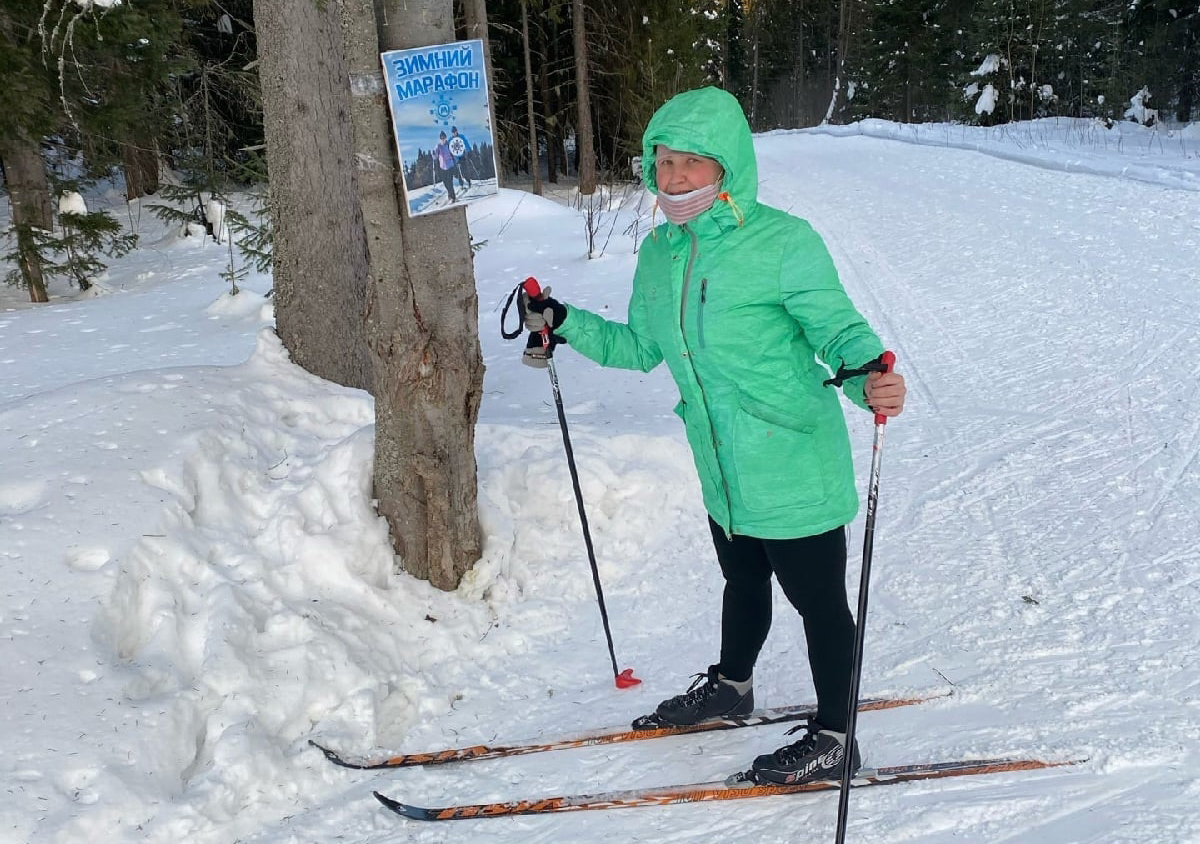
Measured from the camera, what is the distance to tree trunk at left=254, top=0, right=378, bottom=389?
508 centimetres

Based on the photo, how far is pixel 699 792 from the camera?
286cm

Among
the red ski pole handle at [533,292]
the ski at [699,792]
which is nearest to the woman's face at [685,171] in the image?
the red ski pole handle at [533,292]

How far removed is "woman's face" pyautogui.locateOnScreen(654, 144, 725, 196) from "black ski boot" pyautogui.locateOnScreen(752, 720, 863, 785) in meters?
1.74

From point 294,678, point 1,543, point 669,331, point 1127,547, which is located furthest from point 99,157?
point 1127,547

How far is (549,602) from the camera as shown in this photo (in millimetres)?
4121

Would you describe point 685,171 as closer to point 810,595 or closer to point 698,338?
point 698,338

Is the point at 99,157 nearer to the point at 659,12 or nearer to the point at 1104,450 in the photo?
the point at 659,12

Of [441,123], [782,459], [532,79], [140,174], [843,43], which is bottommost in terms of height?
[782,459]

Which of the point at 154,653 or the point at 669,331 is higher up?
the point at 669,331

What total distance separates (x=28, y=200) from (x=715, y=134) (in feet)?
38.3

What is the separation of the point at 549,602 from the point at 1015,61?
29.4 m

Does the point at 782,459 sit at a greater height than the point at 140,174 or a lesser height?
lesser

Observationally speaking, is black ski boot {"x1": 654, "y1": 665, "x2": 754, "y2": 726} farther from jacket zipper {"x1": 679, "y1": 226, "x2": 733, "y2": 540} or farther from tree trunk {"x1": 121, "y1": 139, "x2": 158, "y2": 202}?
tree trunk {"x1": 121, "y1": 139, "x2": 158, "y2": 202}

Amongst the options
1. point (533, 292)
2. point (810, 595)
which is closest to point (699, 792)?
point (810, 595)
